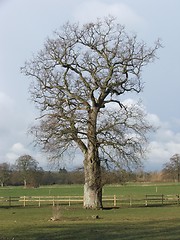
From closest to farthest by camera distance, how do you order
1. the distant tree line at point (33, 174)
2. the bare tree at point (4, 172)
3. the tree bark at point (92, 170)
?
the tree bark at point (92, 170) < the distant tree line at point (33, 174) < the bare tree at point (4, 172)

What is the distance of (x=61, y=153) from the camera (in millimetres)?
40375

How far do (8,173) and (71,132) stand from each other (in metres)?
Result: 83.0

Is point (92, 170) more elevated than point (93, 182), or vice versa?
point (92, 170)

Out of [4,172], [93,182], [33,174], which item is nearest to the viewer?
[93,182]

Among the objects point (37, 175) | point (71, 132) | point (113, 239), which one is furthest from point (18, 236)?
point (37, 175)

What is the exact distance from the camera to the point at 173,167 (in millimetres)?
121750

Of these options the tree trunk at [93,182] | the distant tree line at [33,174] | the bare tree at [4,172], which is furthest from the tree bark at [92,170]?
the bare tree at [4,172]

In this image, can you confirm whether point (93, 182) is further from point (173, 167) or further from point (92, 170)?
point (173, 167)

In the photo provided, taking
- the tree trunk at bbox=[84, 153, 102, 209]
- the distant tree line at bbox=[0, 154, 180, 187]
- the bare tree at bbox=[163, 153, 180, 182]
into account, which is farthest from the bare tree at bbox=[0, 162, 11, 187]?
the tree trunk at bbox=[84, 153, 102, 209]

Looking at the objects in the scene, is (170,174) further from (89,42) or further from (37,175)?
(89,42)

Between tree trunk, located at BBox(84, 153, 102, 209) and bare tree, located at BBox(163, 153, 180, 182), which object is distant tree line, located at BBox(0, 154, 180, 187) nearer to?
bare tree, located at BBox(163, 153, 180, 182)

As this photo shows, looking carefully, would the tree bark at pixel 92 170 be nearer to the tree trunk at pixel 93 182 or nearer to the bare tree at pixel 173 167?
the tree trunk at pixel 93 182

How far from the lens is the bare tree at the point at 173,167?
121 m

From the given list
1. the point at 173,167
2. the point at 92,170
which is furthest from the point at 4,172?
the point at 92,170
